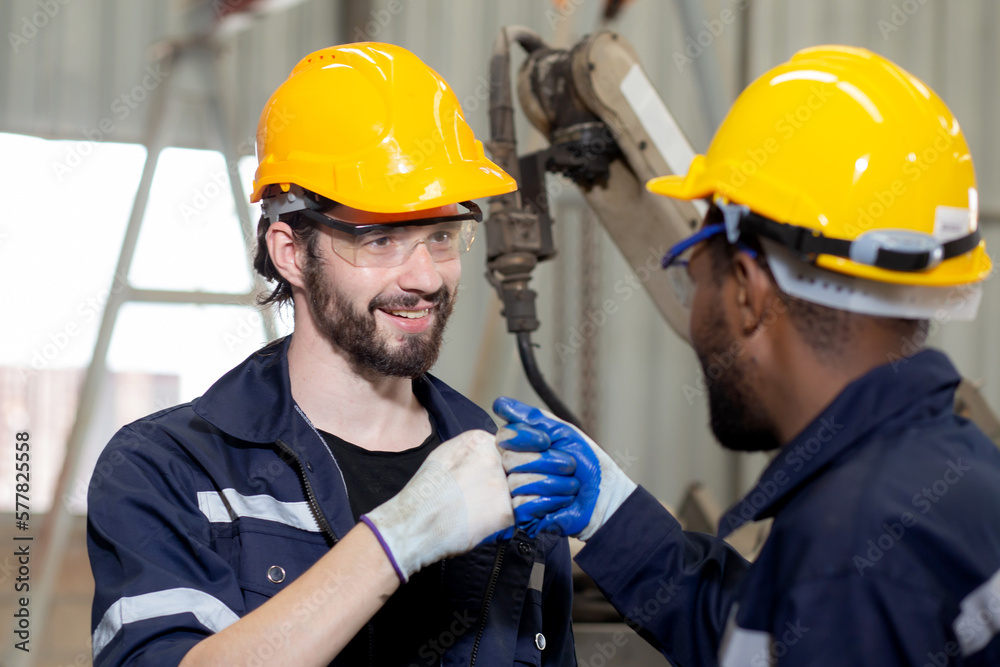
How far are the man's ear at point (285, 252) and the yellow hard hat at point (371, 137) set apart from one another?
0.10 m

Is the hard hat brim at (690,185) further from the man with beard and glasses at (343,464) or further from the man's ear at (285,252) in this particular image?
the man's ear at (285,252)

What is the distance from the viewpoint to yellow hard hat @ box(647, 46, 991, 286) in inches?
49.6

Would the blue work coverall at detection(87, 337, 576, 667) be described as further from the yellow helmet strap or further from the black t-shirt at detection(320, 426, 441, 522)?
the yellow helmet strap

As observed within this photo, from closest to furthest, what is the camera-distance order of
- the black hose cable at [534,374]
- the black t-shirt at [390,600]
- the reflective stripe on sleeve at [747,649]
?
the reflective stripe on sleeve at [747,649], the black t-shirt at [390,600], the black hose cable at [534,374]

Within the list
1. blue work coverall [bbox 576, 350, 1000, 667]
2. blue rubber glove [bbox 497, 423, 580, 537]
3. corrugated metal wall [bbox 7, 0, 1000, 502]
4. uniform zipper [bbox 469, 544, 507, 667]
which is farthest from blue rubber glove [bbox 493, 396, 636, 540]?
corrugated metal wall [bbox 7, 0, 1000, 502]

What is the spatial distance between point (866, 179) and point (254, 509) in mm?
1184

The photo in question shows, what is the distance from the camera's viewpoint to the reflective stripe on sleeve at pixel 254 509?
161 centimetres

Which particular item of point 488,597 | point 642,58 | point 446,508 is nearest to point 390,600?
point 488,597

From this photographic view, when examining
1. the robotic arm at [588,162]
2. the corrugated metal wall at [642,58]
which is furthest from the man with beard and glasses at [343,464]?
the corrugated metal wall at [642,58]

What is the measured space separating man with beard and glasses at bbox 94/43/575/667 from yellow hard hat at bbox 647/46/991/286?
0.69m

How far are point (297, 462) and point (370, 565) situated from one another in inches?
14.4

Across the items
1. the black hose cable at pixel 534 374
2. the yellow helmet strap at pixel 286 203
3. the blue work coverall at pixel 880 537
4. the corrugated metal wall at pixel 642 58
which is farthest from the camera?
the corrugated metal wall at pixel 642 58

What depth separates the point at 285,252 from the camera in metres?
1.94

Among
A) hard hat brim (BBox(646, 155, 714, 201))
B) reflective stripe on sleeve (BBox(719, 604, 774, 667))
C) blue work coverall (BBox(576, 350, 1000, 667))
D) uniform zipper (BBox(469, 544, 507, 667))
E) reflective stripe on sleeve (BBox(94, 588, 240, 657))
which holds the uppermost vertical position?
hard hat brim (BBox(646, 155, 714, 201))
